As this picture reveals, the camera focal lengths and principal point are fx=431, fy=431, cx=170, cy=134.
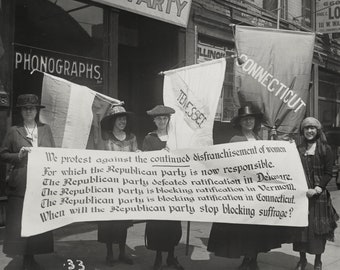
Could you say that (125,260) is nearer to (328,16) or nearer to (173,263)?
(173,263)

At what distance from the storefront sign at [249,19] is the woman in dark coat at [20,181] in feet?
20.5

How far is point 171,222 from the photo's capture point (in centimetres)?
457

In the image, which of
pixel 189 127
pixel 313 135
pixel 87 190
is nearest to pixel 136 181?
pixel 87 190

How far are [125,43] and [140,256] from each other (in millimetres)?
4570

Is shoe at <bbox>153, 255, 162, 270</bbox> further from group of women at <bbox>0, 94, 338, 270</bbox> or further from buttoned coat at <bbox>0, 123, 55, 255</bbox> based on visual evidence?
buttoned coat at <bbox>0, 123, 55, 255</bbox>

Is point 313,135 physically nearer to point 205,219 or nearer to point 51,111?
point 205,219

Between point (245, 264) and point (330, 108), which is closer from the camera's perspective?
point (245, 264)

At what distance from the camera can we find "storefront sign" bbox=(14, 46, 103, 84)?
6.28 metres

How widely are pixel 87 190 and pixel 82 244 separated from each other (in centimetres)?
190

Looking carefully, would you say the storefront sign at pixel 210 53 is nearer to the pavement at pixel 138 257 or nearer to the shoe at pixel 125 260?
the pavement at pixel 138 257

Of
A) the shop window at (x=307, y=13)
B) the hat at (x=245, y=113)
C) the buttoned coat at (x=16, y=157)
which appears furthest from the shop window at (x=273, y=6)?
the buttoned coat at (x=16, y=157)

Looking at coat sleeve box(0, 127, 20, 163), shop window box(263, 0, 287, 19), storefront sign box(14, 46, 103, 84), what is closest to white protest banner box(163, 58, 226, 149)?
coat sleeve box(0, 127, 20, 163)

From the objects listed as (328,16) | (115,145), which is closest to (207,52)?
(328,16)

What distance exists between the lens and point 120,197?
161 inches
